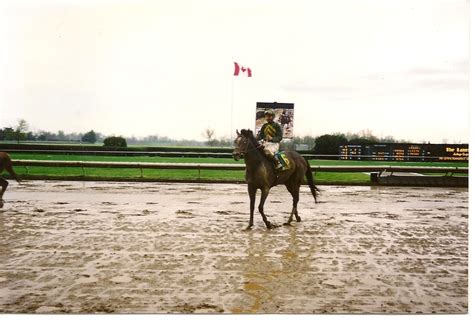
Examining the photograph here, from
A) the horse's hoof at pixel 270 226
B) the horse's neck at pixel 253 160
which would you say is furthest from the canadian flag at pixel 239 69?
the horse's hoof at pixel 270 226

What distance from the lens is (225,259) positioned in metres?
5.23

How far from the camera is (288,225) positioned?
7.78 metres

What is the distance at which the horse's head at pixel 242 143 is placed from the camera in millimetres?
6806

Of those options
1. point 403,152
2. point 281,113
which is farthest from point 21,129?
point 403,152

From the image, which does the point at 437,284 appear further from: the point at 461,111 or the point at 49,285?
the point at 49,285

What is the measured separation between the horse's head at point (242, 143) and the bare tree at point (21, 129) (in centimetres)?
399

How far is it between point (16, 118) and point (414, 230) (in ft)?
26.4

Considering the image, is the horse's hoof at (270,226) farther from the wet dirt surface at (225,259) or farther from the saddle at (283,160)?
the saddle at (283,160)

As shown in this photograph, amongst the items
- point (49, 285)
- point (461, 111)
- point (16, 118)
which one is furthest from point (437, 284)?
point (16, 118)

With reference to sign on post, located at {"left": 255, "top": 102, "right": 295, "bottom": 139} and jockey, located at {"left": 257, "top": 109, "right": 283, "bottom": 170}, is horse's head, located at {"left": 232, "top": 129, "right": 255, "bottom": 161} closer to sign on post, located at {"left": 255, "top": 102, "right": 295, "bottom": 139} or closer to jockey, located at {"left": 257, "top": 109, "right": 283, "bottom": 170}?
jockey, located at {"left": 257, "top": 109, "right": 283, "bottom": 170}

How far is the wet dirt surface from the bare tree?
176 cm

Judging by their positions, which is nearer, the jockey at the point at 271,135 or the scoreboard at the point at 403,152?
the jockey at the point at 271,135

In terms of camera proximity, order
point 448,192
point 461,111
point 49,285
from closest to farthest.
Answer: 1. point 49,285
2. point 461,111
3. point 448,192

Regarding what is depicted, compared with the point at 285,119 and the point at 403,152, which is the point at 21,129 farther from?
the point at 403,152
